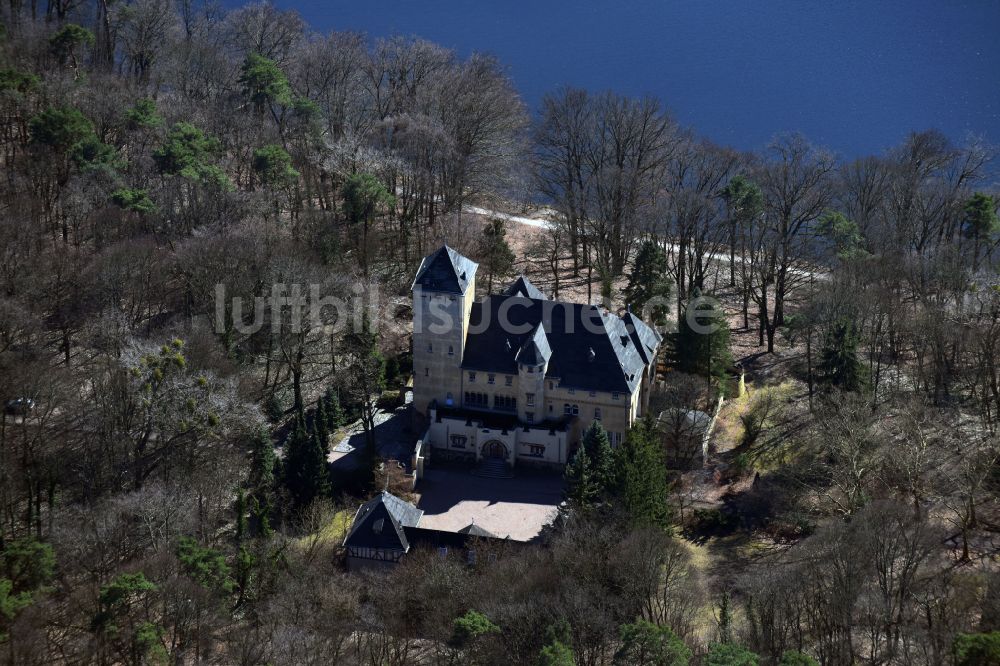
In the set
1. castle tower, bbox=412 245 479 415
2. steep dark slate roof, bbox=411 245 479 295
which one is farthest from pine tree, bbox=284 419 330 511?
steep dark slate roof, bbox=411 245 479 295

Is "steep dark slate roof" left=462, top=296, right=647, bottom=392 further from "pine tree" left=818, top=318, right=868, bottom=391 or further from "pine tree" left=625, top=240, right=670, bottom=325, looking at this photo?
"pine tree" left=818, top=318, right=868, bottom=391

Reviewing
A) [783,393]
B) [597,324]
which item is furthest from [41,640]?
[783,393]

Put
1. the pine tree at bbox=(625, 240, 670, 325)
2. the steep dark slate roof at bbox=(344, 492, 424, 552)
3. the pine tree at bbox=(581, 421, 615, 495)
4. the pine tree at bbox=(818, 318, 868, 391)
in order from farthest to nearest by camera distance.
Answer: the pine tree at bbox=(625, 240, 670, 325)
the pine tree at bbox=(818, 318, 868, 391)
the pine tree at bbox=(581, 421, 615, 495)
the steep dark slate roof at bbox=(344, 492, 424, 552)

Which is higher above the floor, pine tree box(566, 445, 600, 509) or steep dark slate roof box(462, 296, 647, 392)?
steep dark slate roof box(462, 296, 647, 392)

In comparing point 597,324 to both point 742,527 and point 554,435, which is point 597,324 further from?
point 742,527

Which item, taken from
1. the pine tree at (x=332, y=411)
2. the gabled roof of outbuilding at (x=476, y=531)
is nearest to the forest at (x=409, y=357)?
the pine tree at (x=332, y=411)

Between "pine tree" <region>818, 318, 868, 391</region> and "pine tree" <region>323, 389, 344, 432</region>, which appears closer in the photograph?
"pine tree" <region>818, 318, 868, 391</region>

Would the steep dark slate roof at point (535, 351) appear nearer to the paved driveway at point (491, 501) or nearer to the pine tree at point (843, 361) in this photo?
the paved driveway at point (491, 501)
